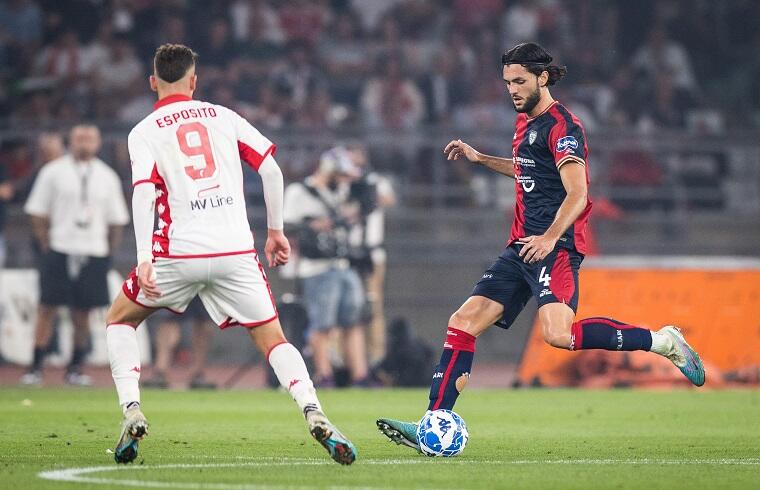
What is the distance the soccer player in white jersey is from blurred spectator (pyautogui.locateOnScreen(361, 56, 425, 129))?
13835 mm

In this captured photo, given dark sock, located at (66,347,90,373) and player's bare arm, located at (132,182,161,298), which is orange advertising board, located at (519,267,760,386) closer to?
dark sock, located at (66,347,90,373)

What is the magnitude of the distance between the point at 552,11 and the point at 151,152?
1682cm

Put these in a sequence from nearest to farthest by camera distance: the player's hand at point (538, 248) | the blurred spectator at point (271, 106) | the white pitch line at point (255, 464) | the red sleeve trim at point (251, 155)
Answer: the white pitch line at point (255, 464) < the red sleeve trim at point (251, 155) < the player's hand at point (538, 248) < the blurred spectator at point (271, 106)

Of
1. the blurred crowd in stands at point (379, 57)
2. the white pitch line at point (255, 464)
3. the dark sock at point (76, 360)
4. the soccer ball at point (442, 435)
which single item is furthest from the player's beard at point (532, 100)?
the blurred crowd in stands at point (379, 57)

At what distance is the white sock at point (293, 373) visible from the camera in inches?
284

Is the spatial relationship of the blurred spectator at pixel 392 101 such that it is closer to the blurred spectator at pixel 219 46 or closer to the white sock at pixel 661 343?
the blurred spectator at pixel 219 46

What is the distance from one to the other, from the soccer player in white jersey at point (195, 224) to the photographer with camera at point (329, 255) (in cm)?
834

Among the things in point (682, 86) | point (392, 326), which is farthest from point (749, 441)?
point (682, 86)

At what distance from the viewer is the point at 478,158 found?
28.8 feet

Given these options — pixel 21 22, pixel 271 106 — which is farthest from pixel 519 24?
pixel 21 22

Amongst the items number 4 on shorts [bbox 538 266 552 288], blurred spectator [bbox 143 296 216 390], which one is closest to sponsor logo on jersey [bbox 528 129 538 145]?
number 4 on shorts [bbox 538 266 552 288]

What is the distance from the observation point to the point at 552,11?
23.2 meters

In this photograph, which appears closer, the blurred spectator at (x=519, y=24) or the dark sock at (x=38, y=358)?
the dark sock at (x=38, y=358)

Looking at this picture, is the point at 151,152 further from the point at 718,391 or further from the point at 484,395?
the point at 718,391
